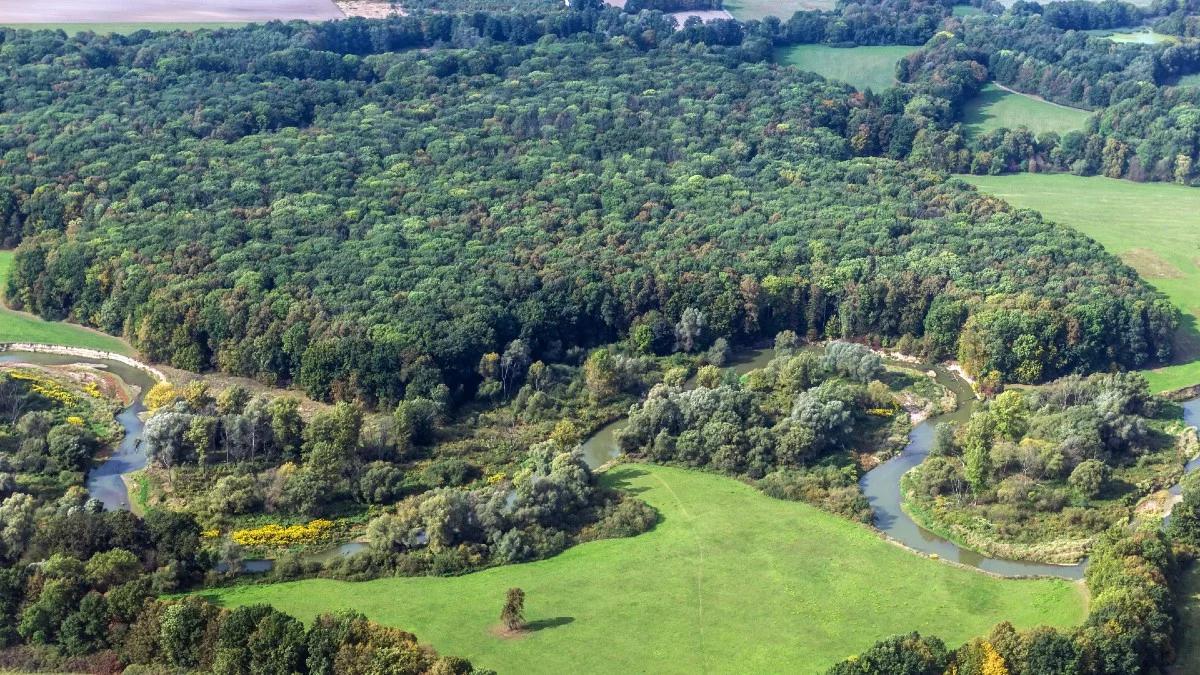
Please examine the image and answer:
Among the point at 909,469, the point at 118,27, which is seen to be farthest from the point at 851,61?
the point at 909,469

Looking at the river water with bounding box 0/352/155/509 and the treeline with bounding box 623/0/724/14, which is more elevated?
the treeline with bounding box 623/0/724/14

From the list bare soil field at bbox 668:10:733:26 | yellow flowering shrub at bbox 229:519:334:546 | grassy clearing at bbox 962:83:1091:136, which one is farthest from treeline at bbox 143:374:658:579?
bare soil field at bbox 668:10:733:26

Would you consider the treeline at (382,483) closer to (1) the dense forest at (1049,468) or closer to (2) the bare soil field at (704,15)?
(1) the dense forest at (1049,468)

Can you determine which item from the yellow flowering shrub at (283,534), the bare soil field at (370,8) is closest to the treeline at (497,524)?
the yellow flowering shrub at (283,534)

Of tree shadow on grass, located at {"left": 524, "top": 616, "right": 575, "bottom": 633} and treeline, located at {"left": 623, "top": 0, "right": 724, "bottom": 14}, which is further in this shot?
treeline, located at {"left": 623, "top": 0, "right": 724, "bottom": 14}

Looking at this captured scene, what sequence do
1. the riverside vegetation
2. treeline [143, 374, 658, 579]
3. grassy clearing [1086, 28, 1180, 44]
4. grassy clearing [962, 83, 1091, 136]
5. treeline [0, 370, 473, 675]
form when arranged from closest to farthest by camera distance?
treeline [0, 370, 473, 675] < the riverside vegetation < treeline [143, 374, 658, 579] < grassy clearing [962, 83, 1091, 136] < grassy clearing [1086, 28, 1180, 44]

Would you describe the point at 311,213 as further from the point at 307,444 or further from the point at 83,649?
the point at 83,649

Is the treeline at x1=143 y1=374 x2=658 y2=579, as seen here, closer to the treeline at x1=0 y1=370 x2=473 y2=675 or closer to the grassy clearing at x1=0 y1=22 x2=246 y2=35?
the treeline at x1=0 y1=370 x2=473 y2=675
